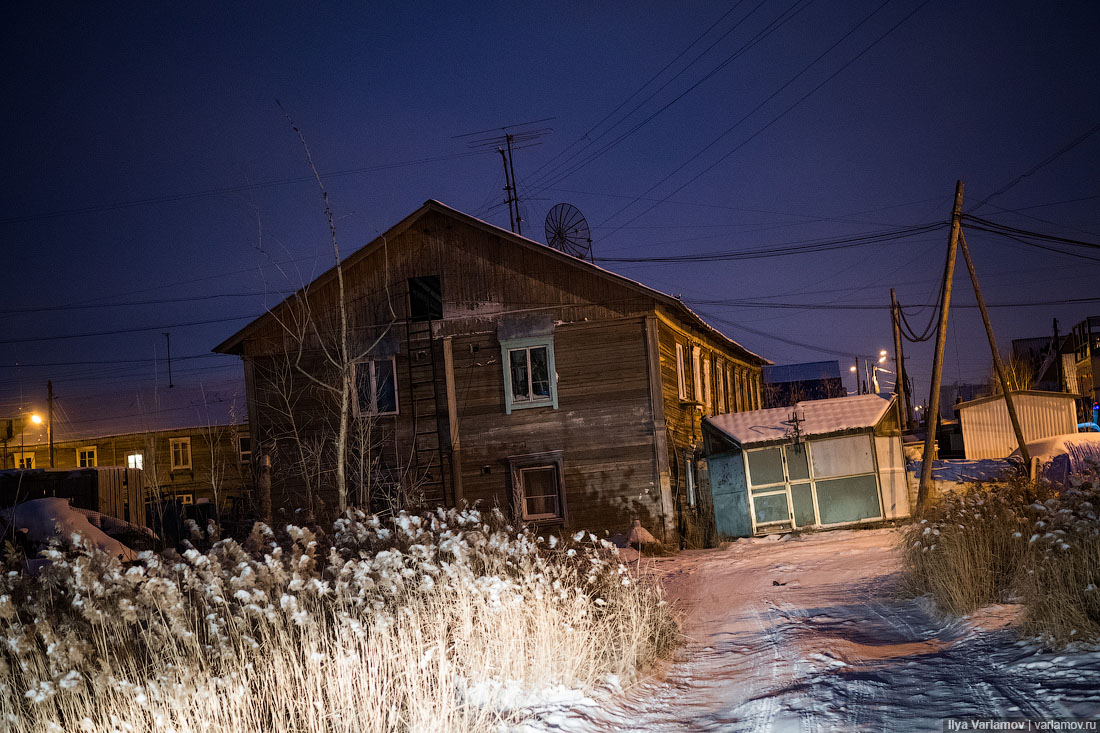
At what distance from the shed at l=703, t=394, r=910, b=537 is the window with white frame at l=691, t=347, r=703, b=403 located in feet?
13.7

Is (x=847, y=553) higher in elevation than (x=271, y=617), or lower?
lower

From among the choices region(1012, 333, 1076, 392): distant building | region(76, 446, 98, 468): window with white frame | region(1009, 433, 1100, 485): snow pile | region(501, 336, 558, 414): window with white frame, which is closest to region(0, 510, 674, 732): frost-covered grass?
region(501, 336, 558, 414): window with white frame

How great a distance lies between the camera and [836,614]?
33.2ft

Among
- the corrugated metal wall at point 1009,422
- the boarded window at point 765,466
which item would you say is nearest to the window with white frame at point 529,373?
the boarded window at point 765,466

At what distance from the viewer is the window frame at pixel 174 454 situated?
4541 centimetres

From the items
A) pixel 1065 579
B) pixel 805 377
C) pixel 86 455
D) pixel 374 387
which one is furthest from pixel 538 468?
pixel 805 377

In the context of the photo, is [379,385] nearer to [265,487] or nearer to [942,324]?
[265,487]

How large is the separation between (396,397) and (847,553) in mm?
11645

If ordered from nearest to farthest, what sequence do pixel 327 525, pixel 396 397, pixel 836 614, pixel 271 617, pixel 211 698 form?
pixel 211 698 < pixel 271 617 < pixel 836 614 < pixel 327 525 < pixel 396 397

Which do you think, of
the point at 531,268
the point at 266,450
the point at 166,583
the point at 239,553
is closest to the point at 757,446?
the point at 531,268

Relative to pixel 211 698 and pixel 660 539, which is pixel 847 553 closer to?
pixel 660 539

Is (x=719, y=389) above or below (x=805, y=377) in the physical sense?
below

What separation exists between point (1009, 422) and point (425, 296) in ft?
81.9

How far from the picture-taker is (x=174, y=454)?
45750mm
